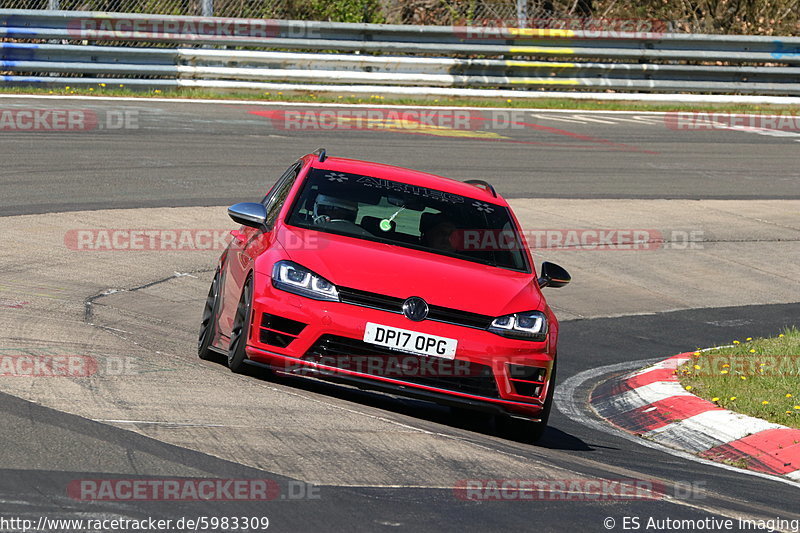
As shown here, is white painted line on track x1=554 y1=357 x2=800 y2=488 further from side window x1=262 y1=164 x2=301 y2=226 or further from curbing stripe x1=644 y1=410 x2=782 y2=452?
side window x1=262 y1=164 x2=301 y2=226

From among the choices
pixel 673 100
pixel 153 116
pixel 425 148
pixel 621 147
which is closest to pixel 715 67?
pixel 673 100

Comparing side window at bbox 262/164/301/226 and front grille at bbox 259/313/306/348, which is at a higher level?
side window at bbox 262/164/301/226

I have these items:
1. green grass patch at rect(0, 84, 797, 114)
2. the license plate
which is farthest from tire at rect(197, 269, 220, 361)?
green grass patch at rect(0, 84, 797, 114)

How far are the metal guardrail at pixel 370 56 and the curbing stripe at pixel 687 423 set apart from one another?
14.1 metres

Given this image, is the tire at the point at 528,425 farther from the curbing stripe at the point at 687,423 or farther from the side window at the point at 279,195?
the side window at the point at 279,195

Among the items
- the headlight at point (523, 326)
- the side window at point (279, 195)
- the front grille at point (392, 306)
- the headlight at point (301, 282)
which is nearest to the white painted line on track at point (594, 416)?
the headlight at point (523, 326)

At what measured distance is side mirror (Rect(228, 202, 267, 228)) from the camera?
315 inches

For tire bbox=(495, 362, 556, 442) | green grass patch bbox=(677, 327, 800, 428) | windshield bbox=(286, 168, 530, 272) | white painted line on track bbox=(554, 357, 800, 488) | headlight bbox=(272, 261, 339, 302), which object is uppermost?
windshield bbox=(286, 168, 530, 272)

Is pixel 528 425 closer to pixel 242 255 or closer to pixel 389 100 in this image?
pixel 242 255

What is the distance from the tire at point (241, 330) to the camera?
7383 millimetres

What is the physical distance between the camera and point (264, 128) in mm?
19578

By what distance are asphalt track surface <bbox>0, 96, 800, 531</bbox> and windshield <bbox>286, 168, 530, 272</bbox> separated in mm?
1020

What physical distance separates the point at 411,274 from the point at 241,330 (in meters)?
1.04

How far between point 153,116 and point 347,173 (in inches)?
463
